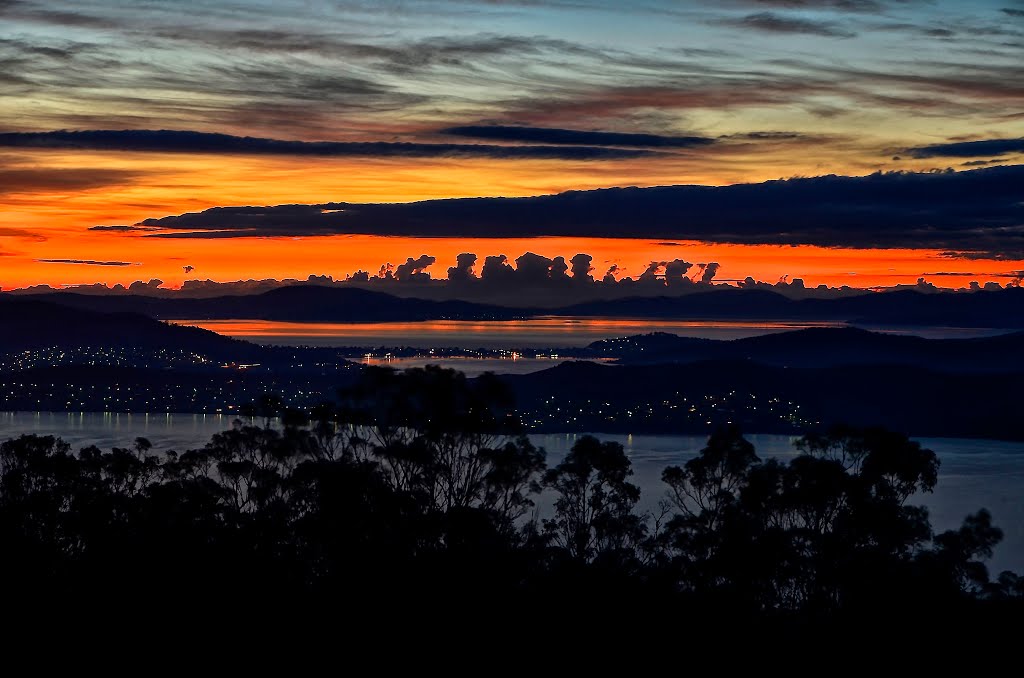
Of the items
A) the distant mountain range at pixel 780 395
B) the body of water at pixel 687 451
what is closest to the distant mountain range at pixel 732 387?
the distant mountain range at pixel 780 395

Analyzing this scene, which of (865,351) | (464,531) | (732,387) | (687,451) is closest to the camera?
(464,531)

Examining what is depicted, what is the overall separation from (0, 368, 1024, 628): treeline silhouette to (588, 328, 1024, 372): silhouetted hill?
359 ft

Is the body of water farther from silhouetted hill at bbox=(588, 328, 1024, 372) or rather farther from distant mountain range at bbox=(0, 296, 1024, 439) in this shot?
silhouetted hill at bbox=(588, 328, 1024, 372)

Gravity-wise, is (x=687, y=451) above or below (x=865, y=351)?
below

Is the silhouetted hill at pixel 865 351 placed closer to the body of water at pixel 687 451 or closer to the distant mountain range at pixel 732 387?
the distant mountain range at pixel 732 387

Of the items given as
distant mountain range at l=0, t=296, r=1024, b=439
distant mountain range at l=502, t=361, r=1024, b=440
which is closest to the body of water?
distant mountain range at l=502, t=361, r=1024, b=440

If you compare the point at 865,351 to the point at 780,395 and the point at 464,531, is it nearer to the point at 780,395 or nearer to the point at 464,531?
the point at 780,395

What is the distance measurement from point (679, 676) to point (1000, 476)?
6910cm

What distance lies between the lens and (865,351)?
15462cm

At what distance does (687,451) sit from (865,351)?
67.6 m

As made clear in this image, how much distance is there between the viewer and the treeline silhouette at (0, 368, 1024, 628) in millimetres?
27031

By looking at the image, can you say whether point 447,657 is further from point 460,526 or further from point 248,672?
point 460,526

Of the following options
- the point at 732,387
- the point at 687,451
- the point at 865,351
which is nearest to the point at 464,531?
the point at 687,451

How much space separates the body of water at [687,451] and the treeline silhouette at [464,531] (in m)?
20.7
